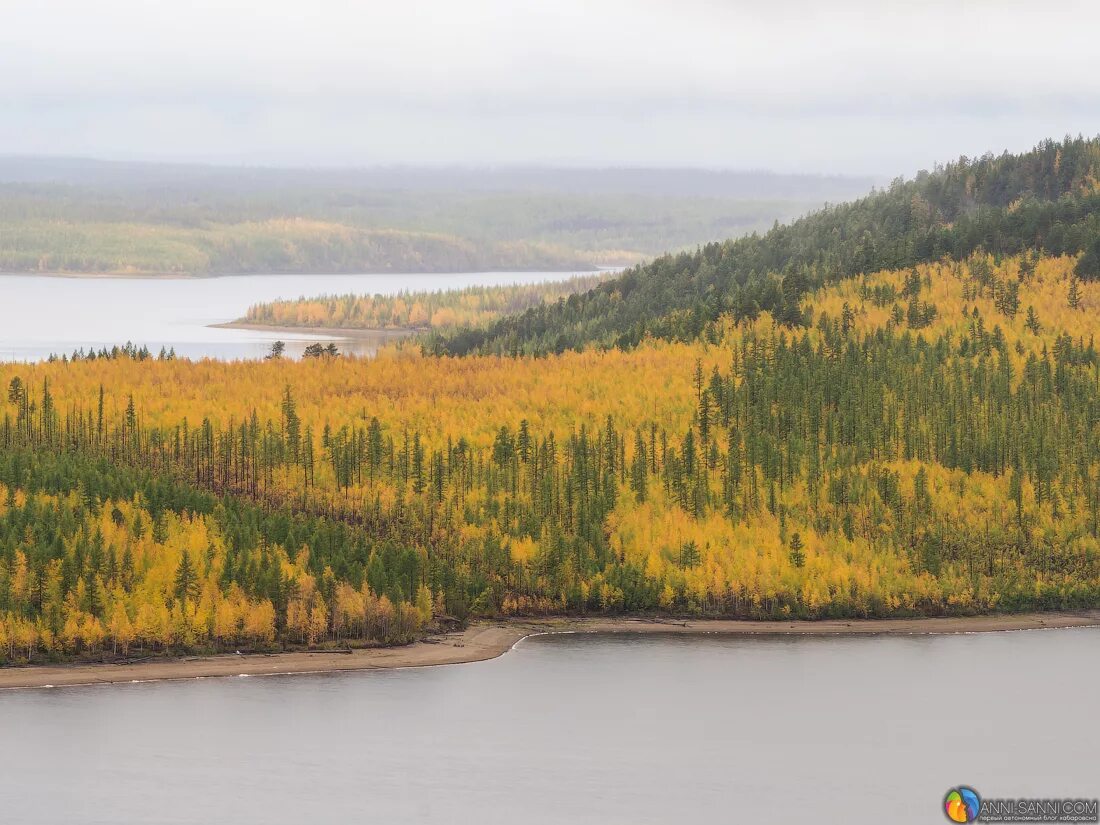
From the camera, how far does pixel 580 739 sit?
449 ft

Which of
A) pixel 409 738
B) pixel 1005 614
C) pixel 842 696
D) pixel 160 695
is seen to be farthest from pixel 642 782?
pixel 1005 614

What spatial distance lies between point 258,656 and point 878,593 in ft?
194

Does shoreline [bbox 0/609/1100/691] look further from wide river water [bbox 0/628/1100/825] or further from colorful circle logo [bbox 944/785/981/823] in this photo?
colorful circle logo [bbox 944/785/981/823]

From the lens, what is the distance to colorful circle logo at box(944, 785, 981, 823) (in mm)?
120812

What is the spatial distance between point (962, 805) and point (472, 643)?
53222 millimetres

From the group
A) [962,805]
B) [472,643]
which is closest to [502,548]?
[472,643]

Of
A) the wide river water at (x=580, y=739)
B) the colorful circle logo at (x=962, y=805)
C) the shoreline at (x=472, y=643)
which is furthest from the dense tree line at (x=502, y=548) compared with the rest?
the colorful circle logo at (x=962, y=805)

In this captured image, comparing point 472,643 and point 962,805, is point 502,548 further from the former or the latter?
point 962,805

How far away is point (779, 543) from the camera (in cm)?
18400

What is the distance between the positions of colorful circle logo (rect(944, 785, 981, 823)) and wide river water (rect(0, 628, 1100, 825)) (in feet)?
3.52

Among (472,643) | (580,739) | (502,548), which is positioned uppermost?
(502,548)

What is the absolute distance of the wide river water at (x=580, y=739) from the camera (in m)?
122

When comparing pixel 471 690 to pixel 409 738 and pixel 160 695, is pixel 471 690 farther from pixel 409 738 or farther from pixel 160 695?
pixel 160 695

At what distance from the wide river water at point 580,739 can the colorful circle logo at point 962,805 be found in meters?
1.07
